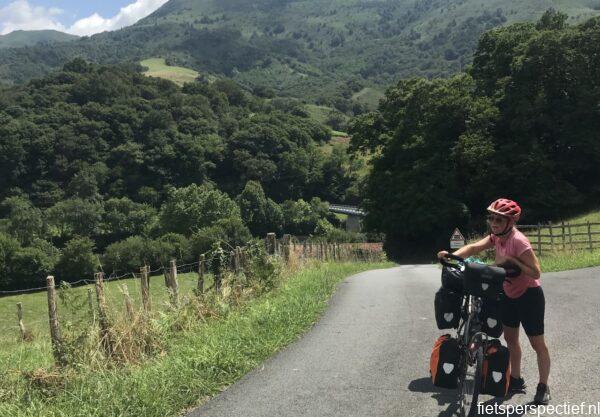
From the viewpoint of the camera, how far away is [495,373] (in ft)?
14.4

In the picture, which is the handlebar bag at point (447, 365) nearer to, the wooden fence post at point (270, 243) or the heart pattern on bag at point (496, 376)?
the heart pattern on bag at point (496, 376)

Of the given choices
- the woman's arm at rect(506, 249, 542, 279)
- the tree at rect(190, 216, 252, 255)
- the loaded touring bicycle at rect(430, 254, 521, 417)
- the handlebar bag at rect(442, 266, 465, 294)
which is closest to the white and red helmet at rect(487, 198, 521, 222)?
the woman's arm at rect(506, 249, 542, 279)

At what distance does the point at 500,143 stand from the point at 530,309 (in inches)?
1356

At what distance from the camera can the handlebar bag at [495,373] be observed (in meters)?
4.39

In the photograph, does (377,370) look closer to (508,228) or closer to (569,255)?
(508,228)

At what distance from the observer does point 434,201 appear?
1449 inches

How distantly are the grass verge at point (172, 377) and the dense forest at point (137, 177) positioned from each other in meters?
55.9

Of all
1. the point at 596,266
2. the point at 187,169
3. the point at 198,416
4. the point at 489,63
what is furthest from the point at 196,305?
the point at 187,169

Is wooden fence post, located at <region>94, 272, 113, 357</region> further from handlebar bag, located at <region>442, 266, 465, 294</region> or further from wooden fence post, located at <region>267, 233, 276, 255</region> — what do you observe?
wooden fence post, located at <region>267, 233, 276, 255</region>

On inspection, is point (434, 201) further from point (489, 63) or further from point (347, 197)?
point (347, 197)

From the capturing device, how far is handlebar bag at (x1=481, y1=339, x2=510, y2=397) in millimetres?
4391

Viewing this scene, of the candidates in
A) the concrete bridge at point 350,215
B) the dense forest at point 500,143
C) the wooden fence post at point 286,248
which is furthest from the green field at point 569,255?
the concrete bridge at point 350,215

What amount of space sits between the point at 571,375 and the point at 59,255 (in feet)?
235

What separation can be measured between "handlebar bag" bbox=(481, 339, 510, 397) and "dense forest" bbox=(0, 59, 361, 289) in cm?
5934
